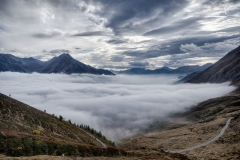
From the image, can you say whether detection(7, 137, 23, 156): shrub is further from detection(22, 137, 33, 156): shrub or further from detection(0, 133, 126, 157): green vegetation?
detection(22, 137, 33, 156): shrub

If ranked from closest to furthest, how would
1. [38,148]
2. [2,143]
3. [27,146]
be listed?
[2,143] → [27,146] → [38,148]

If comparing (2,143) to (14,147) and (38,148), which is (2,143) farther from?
(38,148)

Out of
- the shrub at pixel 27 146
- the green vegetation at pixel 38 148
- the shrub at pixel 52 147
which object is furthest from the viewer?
the shrub at pixel 52 147

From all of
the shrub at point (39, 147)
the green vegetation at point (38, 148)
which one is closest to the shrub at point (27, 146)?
the green vegetation at point (38, 148)

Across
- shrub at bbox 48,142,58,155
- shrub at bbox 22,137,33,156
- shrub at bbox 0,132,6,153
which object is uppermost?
shrub at bbox 0,132,6,153

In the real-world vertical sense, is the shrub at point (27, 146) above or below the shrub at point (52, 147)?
above

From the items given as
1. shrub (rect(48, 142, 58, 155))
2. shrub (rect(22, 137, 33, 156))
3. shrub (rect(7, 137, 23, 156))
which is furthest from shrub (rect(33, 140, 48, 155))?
shrub (rect(7, 137, 23, 156))

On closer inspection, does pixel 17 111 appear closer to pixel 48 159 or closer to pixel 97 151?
pixel 97 151

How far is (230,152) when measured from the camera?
89500 millimetres

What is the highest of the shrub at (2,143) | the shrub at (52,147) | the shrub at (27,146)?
the shrub at (2,143)

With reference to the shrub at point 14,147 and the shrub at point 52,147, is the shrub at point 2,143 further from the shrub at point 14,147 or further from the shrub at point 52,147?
the shrub at point 52,147

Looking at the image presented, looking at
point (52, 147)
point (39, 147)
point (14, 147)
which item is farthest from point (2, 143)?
point (52, 147)

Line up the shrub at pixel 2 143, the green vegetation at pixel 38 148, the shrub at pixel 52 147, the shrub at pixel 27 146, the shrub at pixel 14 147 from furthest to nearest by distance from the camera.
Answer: the shrub at pixel 52 147
the shrub at pixel 27 146
the green vegetation at pixel 38 148
the shrub at pixel 14 147
the shrub at pixel 2 143

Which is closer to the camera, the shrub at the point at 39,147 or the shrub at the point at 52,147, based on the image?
the shrub at the point at 39,147
